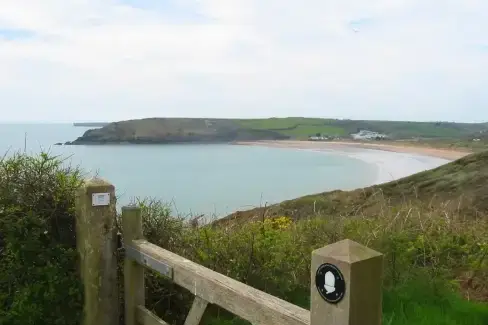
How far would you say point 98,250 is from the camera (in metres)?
3.92

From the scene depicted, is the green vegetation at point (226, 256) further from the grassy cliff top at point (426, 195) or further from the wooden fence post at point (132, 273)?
the grassy cliff top at point (426, 195)

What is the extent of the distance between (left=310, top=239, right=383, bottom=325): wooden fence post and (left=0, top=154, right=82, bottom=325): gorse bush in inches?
94.8

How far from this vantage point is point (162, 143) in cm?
10969

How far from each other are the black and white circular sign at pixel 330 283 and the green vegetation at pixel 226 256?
2182mm

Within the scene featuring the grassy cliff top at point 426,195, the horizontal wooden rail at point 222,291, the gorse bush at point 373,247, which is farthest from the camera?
the grassy cliff top at point 426,195

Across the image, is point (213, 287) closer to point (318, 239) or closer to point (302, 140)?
point (318, 239)

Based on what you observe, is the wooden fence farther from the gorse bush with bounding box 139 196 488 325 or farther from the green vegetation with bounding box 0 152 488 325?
the gorse bush with bounding box 139 196 488 325

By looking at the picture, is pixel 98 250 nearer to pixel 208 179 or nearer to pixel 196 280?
pixel 196 280

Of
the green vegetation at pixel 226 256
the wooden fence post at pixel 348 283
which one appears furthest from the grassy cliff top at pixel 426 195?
the wooden fence post at pixel 348 283

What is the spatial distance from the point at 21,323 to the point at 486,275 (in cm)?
424

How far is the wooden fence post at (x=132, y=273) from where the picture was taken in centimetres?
394

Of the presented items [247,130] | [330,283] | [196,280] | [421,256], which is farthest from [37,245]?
[247,130]

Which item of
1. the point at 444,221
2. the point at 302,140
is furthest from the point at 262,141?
the point at 444,221

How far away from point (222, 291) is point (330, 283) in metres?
1.02
